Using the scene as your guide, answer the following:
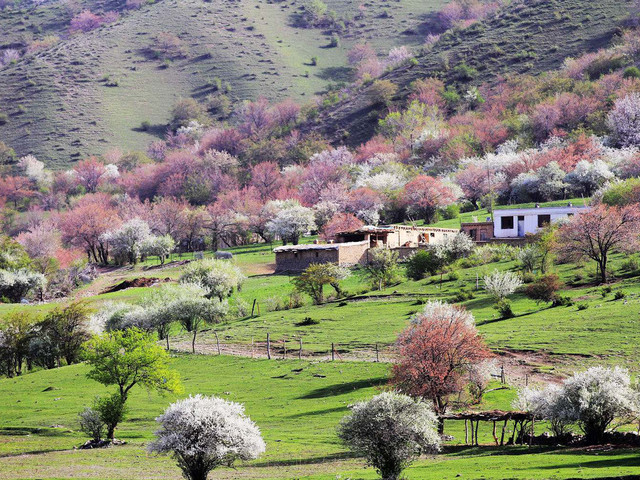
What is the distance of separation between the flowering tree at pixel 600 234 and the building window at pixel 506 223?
68.2 ft

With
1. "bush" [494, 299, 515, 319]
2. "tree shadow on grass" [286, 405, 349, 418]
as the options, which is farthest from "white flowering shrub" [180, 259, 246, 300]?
"tree shadow on grass" [286, 405, 349, 418]

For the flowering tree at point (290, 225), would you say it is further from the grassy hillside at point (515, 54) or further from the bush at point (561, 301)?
the grassy hillside at point (515, 54)

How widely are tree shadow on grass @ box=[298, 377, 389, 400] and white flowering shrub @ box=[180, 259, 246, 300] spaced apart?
33.0 metres

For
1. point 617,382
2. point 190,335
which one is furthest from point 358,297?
point 617,382

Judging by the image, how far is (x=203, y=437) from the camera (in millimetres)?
27938

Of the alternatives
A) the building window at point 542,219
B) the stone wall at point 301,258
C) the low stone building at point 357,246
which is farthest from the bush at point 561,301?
the stone wall at point 301,258

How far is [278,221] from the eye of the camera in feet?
353

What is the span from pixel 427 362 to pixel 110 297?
51800 mm

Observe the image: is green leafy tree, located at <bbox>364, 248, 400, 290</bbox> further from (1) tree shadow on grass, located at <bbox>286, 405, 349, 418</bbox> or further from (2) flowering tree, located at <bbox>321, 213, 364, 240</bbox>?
(1) tree shadow on grass, located at <bbox>286, 405, 349, 418</bbox>

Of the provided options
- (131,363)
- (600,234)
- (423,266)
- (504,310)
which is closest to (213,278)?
(423,266)

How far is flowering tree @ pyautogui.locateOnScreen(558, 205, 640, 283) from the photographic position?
61.2 meters

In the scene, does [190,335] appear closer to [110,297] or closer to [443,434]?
[110,297]

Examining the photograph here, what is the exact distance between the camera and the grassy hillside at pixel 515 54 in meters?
181

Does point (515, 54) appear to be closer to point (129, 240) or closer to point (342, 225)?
point (342, 225)
